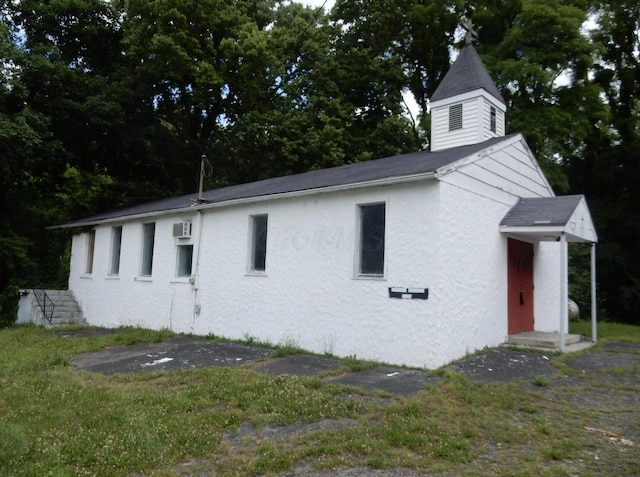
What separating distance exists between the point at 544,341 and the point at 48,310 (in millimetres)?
15330

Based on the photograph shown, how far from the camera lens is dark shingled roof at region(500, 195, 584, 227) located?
960cm

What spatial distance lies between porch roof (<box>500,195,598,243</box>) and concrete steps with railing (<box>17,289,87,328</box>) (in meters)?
14.2

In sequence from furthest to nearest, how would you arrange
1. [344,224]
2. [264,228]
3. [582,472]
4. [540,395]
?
1. [264,228]
2. [344,224]
3. [540,395]
4. [582,472]

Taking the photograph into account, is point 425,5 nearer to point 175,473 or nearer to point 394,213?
point 394,213

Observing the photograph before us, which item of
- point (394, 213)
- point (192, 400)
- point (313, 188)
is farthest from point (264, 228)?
point (192, 400)

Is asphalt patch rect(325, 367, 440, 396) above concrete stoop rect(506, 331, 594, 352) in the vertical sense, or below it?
below

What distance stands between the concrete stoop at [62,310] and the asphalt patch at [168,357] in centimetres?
641

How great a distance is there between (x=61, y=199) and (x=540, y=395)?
848 inches

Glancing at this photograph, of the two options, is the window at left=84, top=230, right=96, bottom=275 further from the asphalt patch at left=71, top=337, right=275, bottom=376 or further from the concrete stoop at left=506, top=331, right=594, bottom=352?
the concrete stoop at left=506, top=331, right=594, bottom=352

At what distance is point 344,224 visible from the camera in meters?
9.45

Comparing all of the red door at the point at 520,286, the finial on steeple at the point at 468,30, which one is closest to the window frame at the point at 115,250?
the red door at the point at 520,286

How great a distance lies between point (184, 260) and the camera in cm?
1351

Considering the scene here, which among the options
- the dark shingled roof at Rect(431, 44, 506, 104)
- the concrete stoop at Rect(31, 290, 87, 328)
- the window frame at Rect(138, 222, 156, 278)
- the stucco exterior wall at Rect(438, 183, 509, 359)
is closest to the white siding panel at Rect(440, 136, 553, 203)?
the stucco exterior wall at Rect(438, 183, 509, 359)

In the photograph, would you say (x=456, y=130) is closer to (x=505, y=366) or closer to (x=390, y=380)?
(x=505, y=366)
